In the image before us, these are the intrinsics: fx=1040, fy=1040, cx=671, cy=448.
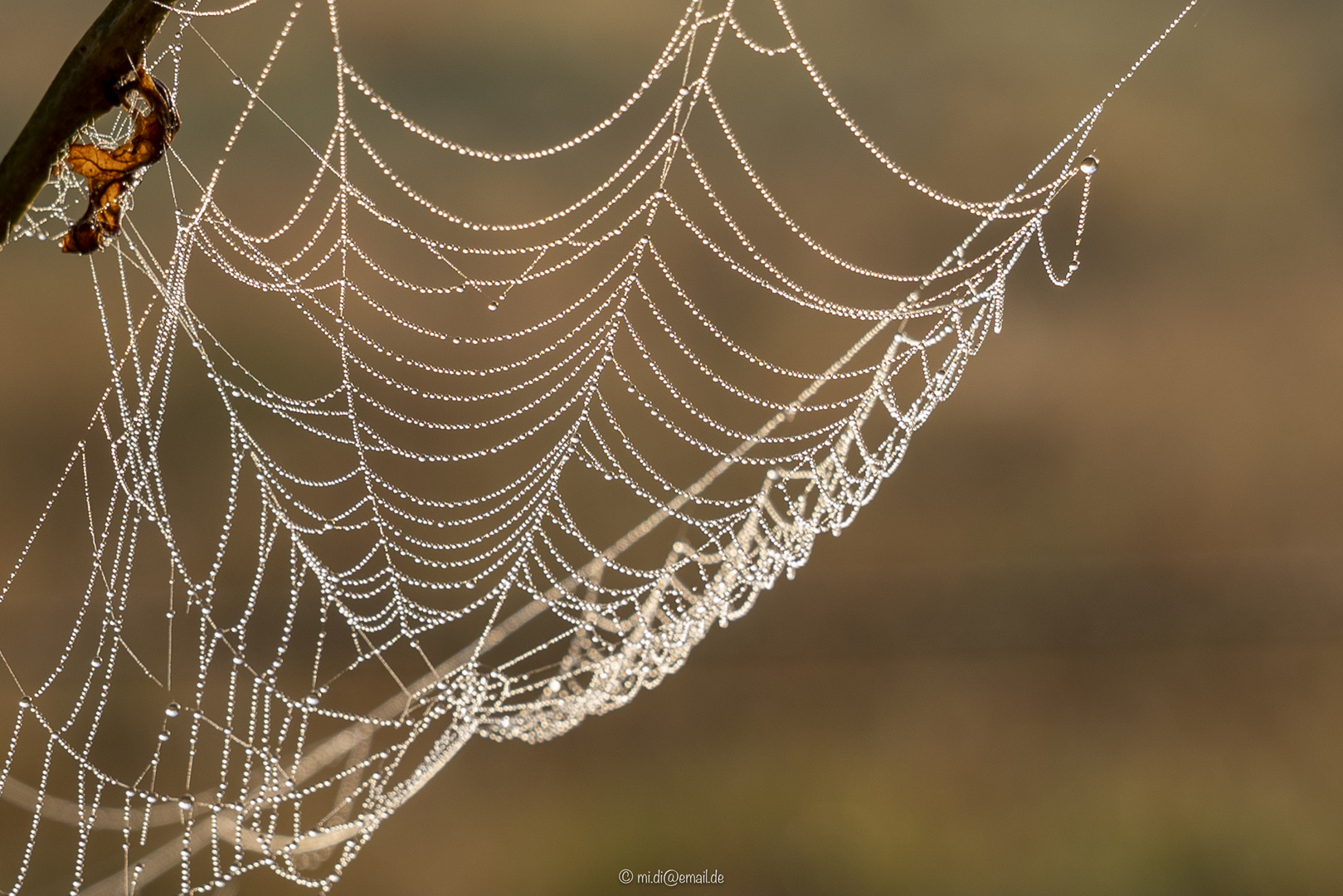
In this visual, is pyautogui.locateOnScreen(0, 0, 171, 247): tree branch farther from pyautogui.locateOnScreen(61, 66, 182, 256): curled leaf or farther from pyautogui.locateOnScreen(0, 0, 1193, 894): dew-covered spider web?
pyautogui.locateOnScreen(0, 0, 1193, 894): dew-covered spider web

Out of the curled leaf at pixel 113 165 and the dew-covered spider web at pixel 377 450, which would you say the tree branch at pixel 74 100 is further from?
the dew-covered spider web at pixel 377 450

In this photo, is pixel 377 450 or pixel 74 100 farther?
pixel 377 450

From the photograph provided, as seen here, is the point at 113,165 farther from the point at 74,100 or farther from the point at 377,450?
the point at 377,450

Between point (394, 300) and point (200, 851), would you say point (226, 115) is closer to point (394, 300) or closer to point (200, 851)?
point (394, 300)

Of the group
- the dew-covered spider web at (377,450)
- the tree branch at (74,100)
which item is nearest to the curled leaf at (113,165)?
the tree branch at (74,100)

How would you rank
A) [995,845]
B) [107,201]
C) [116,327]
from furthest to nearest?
[995,845]
[116,327]
[107,201]

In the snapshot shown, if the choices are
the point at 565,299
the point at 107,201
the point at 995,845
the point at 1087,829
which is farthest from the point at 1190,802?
the point at 107,201

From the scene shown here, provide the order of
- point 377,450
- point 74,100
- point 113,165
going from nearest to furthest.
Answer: point 74,100, point 113,165, point 377,450

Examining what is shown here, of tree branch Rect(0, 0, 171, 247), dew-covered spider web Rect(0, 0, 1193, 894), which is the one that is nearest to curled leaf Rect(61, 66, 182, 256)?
tree branch Rect(0, 0, 171, 247)

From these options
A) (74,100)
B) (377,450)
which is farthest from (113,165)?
(377,450)
